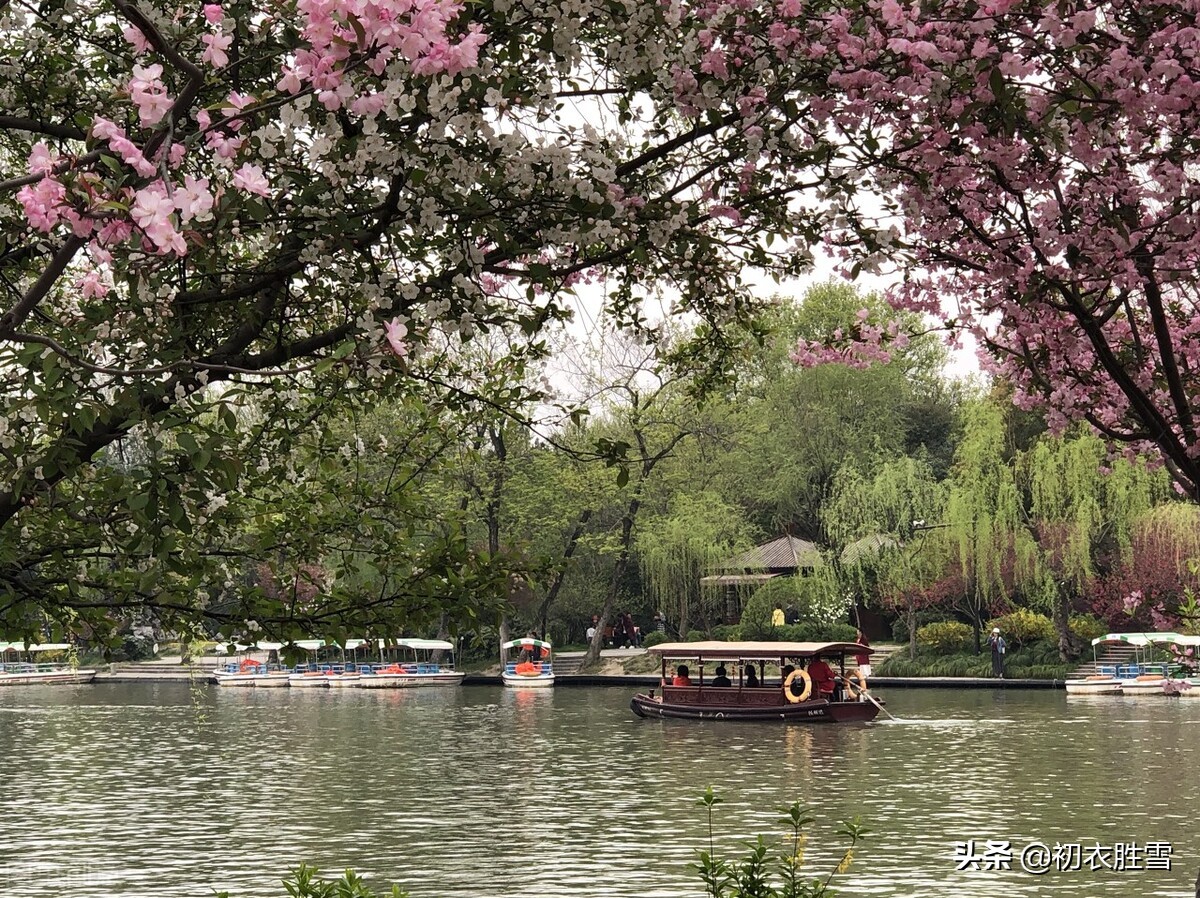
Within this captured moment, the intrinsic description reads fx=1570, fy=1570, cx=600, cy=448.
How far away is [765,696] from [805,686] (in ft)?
4.80

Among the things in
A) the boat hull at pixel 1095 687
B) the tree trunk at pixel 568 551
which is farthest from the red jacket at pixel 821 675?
the tree trunk at pixel 568 551

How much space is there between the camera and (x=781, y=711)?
132 ft

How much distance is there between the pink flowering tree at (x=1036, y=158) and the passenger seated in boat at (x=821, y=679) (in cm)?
3120

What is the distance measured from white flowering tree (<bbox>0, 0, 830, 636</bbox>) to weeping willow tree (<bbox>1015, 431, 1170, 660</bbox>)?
141ft

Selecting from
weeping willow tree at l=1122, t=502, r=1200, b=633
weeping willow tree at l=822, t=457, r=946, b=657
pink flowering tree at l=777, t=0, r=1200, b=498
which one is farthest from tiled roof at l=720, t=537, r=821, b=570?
pink flowering tree at l=777, t=0, r=1200, b=498

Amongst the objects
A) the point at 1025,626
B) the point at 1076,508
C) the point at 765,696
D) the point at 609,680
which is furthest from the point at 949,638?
the point at 765,696

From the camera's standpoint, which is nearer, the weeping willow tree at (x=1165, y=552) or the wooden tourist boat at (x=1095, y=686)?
the wooden tourist boat at (x=1095, y=686)

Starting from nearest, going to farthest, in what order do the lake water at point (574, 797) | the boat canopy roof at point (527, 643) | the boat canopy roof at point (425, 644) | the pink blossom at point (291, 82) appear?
1. the pink blossom at point (291, 82)
2. the lake water at point (574, 797)
3. the boat canopy roof at point (425, 644)
4. the boat canopy roof at point (527, 643)

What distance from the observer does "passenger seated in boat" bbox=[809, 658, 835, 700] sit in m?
41.3

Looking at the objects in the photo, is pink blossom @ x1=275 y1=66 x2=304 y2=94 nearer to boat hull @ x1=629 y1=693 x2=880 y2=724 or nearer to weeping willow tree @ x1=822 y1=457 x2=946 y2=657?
boat hull @ x1=629 y1=693 x2=880 y2=724

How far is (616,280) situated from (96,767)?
25690mm

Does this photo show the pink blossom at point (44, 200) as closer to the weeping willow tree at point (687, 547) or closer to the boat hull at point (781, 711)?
the boat hull at point (781, 711)

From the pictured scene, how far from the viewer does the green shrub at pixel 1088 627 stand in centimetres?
5238

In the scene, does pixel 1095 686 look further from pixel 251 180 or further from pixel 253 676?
pixel 251 180
